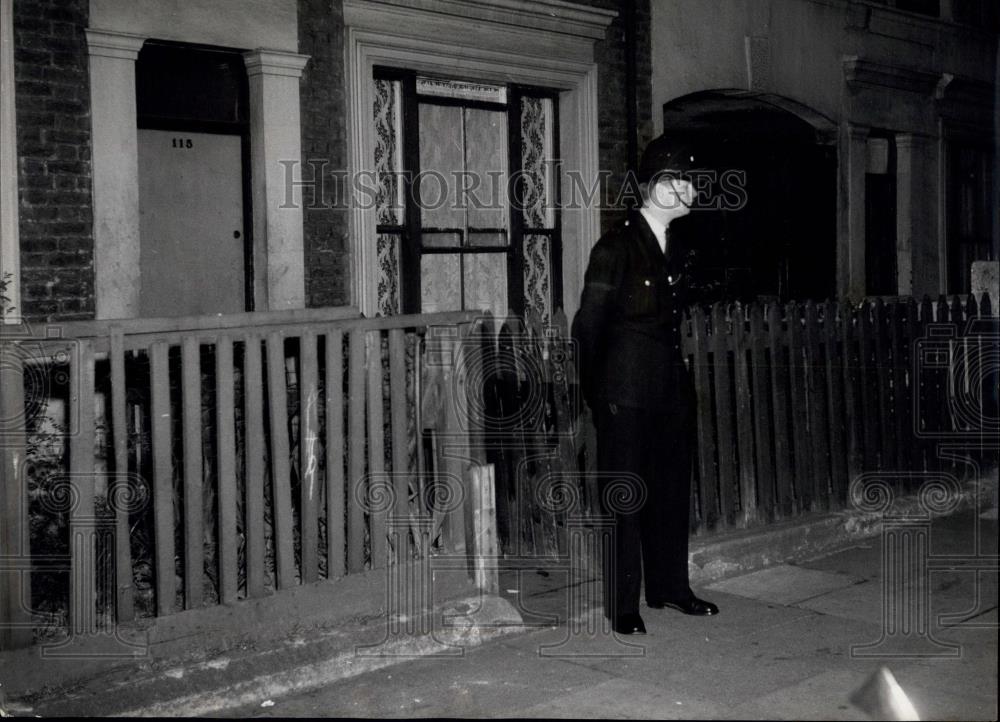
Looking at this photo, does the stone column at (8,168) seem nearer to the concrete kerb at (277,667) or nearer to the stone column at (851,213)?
the concrete kerb at (277,667)

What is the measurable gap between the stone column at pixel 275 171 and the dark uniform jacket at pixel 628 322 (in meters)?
3.62

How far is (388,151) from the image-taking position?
9.92m

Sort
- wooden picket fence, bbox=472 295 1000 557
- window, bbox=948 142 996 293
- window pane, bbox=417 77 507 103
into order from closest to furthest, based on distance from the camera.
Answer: wooden picket fence, bbox=472 295 1000 557
window pane, bbox=417 77 507 103
window, bbox=948 142 996 293

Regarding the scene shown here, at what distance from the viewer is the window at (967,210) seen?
642 inches

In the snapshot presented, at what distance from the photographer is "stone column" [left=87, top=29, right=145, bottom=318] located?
7898 mm

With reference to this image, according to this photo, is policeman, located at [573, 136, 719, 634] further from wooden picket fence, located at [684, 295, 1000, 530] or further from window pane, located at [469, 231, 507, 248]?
window pane, located at [469, 231, 507, 248]

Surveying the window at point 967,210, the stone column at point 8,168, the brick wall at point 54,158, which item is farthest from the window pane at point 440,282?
the window at point 967,210

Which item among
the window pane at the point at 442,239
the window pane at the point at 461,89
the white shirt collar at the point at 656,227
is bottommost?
the white shirt collar at the point at 656,227

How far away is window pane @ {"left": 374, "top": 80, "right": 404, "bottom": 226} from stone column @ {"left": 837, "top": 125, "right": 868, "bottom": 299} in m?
6.40

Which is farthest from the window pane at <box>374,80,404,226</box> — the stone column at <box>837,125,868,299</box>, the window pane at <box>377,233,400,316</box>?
the stone column at <box>837,125,868,299</box>

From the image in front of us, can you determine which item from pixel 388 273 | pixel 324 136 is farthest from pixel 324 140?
pixel 388 273

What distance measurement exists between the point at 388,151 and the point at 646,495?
4.91 m

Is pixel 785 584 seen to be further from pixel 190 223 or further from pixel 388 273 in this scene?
pixel 190 223

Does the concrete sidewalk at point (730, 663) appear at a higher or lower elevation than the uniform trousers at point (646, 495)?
lower
